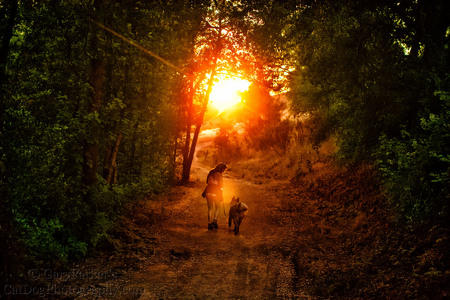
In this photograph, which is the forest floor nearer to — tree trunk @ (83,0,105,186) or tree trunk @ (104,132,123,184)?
tree trunk @ (104,132,123,184)

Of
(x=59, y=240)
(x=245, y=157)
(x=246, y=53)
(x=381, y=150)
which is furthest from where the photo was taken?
(x=245, y=157)

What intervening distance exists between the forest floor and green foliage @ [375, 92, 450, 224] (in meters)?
0.58

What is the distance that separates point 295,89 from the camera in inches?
647

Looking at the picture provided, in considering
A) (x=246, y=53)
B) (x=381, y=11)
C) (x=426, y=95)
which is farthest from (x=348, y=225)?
(x=246, y=53)

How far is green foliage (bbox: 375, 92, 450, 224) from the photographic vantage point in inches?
228

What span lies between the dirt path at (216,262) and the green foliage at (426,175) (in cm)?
307

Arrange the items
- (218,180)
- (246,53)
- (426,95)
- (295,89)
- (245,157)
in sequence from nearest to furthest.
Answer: (426,95), (218,180), (295,89), (246,53), (245,157)

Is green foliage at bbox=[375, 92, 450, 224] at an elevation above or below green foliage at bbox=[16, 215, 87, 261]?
above

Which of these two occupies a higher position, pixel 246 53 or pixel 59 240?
pixel 246 53

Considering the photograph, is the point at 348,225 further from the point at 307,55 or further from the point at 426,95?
the point at 307,55

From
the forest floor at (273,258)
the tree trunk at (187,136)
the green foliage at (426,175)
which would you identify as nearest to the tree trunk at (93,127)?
the forest floor at (273,258)

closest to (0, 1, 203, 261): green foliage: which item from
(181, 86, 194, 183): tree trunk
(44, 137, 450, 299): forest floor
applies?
(44, 137, 450, 299): forest floor

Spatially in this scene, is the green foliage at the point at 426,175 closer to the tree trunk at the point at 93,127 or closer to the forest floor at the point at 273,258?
the forest floor at the point at 273,258

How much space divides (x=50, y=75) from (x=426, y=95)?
915 cm
